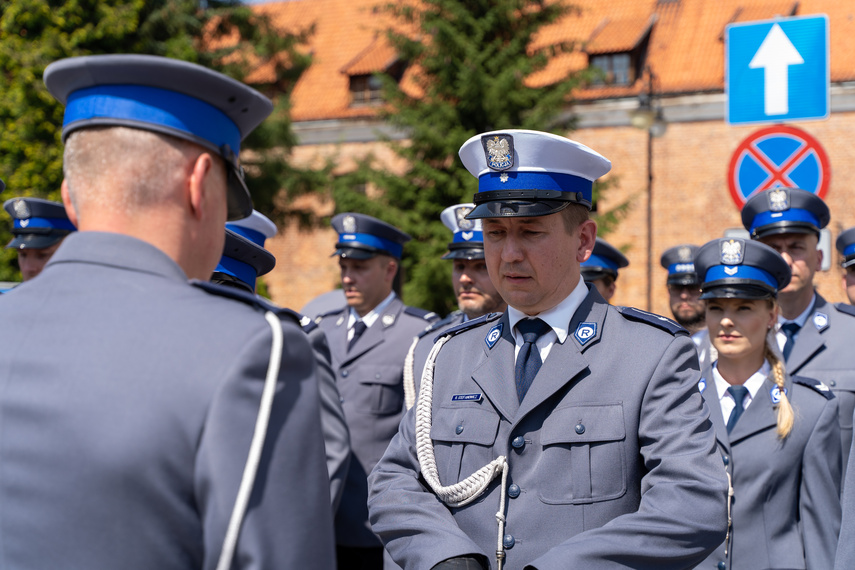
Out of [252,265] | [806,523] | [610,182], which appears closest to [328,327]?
[252,265]

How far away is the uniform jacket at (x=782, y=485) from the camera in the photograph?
3.48 metres

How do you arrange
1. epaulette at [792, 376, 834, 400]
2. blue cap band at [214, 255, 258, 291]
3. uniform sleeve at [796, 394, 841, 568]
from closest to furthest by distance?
uniform sleeve at [796, 394, 841, 568] → blue cap band at [214, 255, 258, 291] → epaulette at [792, 376, 834, 400]

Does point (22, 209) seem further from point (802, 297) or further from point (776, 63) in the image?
point (776, 63)

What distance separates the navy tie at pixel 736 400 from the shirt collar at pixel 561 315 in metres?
1.51

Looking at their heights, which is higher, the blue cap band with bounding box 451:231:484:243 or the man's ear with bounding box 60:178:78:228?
the blue cap band with bounding box 451:231:484:243

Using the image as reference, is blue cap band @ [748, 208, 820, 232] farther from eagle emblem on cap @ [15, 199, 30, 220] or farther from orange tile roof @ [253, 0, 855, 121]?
orange tile roof @ [253, 0, 855, 121]

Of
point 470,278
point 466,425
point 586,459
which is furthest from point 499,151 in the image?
point 470,278

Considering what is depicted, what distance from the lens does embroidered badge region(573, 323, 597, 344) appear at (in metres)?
2.61

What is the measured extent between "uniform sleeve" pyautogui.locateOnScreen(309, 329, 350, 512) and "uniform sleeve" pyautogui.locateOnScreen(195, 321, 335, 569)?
6.29 feet

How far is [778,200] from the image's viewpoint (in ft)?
17.1

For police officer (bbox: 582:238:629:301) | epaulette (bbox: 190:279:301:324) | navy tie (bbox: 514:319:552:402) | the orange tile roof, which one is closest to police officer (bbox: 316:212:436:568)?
police officer (bbox: 582:238:629:301)

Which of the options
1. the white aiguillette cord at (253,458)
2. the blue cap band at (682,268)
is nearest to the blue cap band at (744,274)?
the blue cap band at (682,268)

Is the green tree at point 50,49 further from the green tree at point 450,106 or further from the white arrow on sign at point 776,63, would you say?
the white arrow on sign at point 776,63

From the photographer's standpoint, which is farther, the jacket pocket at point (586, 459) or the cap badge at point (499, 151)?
the cap badge at point (499, 151)
